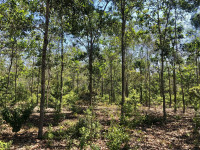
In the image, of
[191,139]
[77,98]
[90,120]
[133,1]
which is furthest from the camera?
[77,98]

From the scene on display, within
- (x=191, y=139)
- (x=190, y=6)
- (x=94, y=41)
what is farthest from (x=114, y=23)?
(x=191, y=139)

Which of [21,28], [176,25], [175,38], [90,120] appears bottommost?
[90,120]

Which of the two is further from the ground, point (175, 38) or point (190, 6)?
point (190, 6)

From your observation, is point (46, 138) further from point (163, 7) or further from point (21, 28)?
point (163, 7)

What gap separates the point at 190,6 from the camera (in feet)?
32.4

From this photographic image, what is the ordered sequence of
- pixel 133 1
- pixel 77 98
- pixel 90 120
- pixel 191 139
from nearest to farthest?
pixel 191 139, pixel 90 120, pixel 133 1, pixel 77 98

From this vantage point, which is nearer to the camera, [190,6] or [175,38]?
[190,6]

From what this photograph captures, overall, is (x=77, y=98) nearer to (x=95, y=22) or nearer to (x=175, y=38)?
(x=95, y=22)

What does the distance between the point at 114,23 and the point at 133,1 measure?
7.03 ft

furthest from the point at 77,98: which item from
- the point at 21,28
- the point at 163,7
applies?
the point at 163,7

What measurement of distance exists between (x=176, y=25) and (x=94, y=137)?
43.0 feet

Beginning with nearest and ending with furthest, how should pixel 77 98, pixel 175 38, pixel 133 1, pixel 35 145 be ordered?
pixel 35 145
pixel 133 1
pixel 175 38
pixel 77 98

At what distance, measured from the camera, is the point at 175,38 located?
12430mm

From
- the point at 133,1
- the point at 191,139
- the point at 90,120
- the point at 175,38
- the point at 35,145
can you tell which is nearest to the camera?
the point at 35,145
